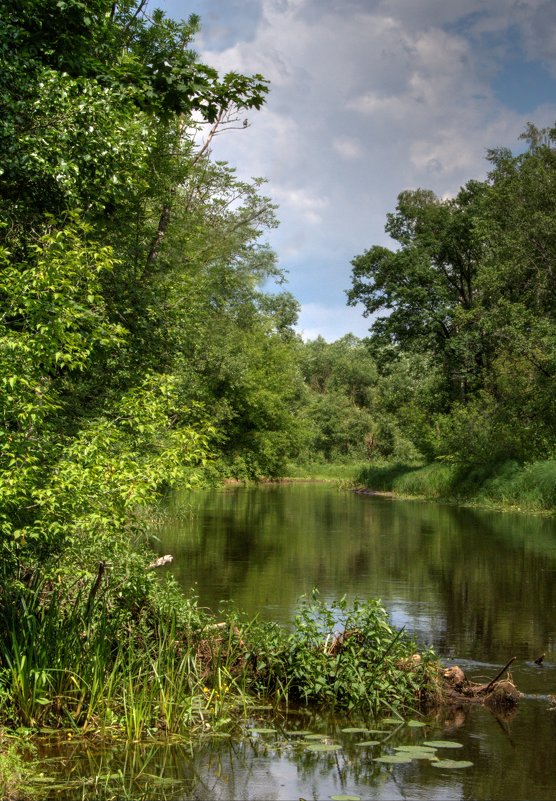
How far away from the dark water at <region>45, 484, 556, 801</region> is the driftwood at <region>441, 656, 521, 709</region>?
240 millimetres

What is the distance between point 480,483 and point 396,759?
3703cm

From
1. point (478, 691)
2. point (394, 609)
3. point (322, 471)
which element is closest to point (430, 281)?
point (322, 471)

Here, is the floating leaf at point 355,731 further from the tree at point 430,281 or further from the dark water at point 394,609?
the tree at point 430,281

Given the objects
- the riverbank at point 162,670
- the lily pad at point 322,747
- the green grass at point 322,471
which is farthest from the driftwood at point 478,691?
the green grass at point 322,471

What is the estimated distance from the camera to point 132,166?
439 inches

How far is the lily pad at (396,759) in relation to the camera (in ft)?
27.9

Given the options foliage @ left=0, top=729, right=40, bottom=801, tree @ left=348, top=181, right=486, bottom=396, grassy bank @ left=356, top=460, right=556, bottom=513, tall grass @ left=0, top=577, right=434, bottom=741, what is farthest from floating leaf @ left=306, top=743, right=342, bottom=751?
tree @ left=348, top=181, right=486, bottom=396

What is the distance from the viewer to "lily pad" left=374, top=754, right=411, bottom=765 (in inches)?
335

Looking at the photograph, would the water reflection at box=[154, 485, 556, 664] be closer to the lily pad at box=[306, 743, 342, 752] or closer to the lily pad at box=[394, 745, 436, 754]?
the lily pad at box=[394, 745, 436, 754]

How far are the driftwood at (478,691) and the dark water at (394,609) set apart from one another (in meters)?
0.24

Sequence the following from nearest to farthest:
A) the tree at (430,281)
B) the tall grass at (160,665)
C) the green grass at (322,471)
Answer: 1. the tall grass at (160,665)
2. the tree at (430,281)
3. the green grass at (322,471)

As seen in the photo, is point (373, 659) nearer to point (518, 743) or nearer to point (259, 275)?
point (518, 743)

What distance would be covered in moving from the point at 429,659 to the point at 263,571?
34.1 feet

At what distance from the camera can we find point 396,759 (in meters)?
8.55
